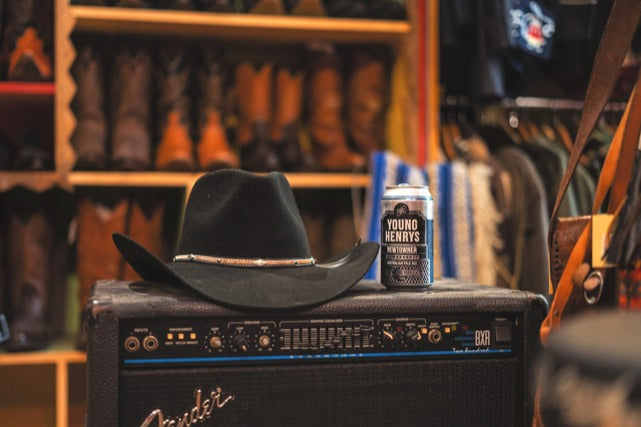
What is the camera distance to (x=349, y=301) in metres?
0.93

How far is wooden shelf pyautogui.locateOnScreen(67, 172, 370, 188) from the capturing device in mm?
1988

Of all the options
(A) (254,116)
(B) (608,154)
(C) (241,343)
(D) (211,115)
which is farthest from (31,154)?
(B) (608,154)

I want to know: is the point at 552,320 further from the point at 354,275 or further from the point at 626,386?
the point at 626,386

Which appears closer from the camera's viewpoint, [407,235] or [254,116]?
[407,235]

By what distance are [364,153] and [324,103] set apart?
193 mm

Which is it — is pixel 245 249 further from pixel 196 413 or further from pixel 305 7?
pixel 305 7

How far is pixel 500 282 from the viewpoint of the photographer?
188 cm

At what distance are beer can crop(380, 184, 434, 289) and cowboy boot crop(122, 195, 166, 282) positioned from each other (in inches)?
47.5

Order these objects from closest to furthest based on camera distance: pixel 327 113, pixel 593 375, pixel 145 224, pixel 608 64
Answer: pixel 593 375 < pixel 608 64 < pixel 145 224 < pixel 327 113

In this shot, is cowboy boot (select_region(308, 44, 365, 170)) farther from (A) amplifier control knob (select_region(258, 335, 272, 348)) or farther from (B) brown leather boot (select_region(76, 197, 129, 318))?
(A) amplifier control knob (select_region(258, 335, 272, 348))

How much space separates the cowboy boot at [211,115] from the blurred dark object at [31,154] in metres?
0.42

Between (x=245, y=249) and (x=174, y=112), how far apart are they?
1213 mm

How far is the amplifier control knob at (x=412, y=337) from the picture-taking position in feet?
3.10

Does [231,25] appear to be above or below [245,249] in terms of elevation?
above
